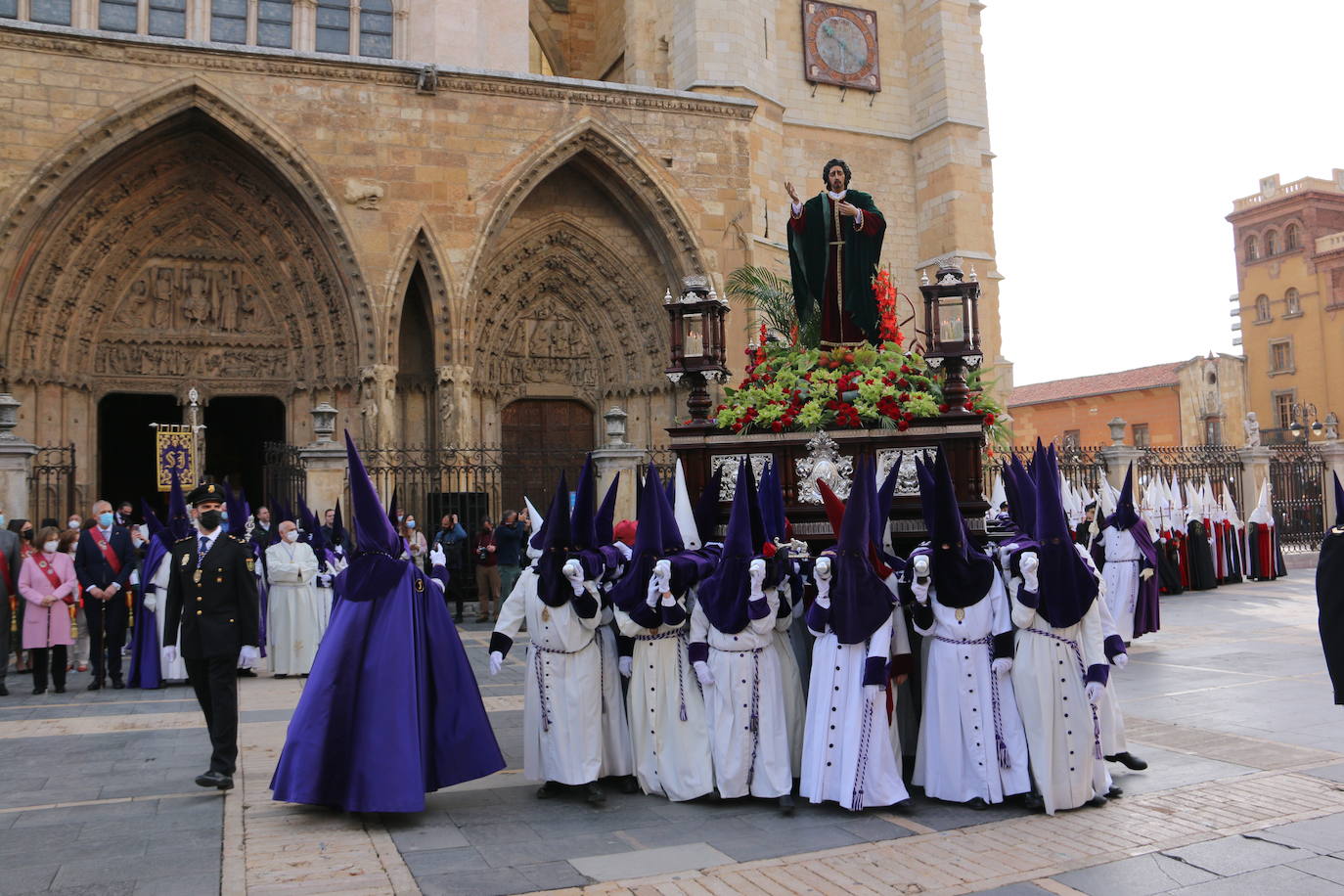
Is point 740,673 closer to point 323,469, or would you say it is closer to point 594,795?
point 594,795

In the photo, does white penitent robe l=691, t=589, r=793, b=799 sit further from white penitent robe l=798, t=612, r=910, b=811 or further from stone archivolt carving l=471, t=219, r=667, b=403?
Answer: stone archivolt carving l=471, t=219, r=667, b=403

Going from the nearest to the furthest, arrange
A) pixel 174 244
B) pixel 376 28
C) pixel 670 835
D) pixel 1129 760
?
pixel 670 835 → pixel 1129 760 → pixel 174 244 → pixel 376 28

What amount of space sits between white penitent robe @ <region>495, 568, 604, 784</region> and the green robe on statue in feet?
17.1

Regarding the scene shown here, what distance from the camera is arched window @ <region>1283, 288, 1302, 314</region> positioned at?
44.7 meters

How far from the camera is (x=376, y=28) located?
20719mm

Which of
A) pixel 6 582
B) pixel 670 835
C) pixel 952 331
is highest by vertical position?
pixel 952 331

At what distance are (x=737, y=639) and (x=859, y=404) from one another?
4.29m

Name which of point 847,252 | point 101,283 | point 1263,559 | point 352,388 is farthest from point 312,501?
point 1263,559

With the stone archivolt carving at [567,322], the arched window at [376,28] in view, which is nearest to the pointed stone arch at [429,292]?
the stone archivolt carving at [567,322]

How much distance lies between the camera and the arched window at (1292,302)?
44.7 meters

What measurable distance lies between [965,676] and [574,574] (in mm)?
2162

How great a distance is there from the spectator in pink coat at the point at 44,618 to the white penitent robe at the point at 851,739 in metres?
7.53

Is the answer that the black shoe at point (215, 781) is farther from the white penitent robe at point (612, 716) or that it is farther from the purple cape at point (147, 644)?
the purple cape at point (147, 644)

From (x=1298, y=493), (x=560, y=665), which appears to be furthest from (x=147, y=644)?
(x=1298, y=493)
